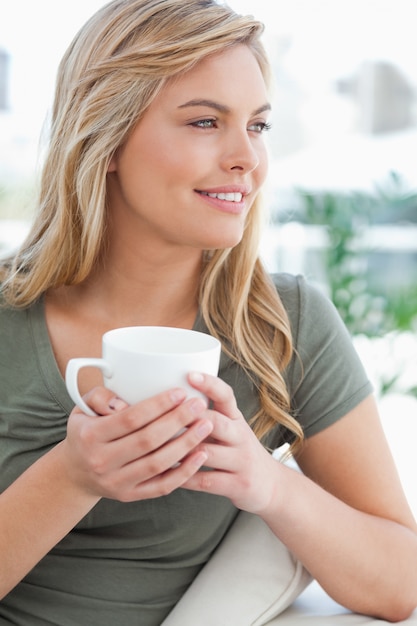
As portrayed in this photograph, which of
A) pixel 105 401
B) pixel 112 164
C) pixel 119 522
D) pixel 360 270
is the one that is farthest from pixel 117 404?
pixel 360 270

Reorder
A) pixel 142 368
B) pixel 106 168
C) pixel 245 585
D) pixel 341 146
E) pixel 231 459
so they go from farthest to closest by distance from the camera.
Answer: pixel 341 146, pixel 106 168, pixel 245 585, pixel 231 459, pixel 142 368

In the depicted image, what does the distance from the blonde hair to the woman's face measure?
0.03 m

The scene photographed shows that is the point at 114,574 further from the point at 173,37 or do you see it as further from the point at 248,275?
the point at 173,37

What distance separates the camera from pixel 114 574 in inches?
53.7

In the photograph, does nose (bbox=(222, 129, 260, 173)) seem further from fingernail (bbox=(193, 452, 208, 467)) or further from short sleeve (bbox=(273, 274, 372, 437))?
fingernail (bbox=(193, 452, 208, 467))

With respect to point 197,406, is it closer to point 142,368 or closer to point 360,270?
point 142,368

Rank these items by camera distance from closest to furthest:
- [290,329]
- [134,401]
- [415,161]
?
[134,401] → [290,329] → [415,161]

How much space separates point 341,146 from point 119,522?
4.93 meters

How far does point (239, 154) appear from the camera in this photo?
1.31 m

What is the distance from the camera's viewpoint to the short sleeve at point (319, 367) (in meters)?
1.39

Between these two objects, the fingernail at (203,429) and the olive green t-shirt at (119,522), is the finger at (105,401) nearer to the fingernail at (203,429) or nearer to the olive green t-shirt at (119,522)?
the fingernail at (203,429)

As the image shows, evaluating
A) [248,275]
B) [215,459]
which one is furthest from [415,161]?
[215,459]

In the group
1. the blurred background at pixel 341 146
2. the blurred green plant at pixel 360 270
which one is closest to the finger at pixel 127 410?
the blurred background at pixel 341 146

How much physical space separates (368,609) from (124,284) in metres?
0.70
